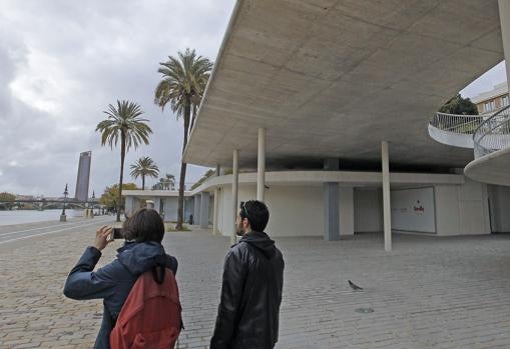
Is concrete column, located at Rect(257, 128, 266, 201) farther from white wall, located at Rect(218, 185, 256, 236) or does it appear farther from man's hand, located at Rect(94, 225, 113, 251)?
man's hand, located at Rect(94, 225, 113, 251)

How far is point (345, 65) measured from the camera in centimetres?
695

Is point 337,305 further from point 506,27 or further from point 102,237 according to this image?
point 506,27

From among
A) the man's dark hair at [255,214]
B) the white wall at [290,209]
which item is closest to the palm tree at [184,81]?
the white wall at [290,209]

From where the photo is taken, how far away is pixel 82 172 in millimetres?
44625

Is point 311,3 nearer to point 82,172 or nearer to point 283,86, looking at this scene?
point 283,86

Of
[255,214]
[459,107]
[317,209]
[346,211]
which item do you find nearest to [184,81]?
[317,209]

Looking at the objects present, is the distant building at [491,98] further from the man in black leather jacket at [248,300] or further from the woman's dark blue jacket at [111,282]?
the woman's dark blue jacket at [111,282]

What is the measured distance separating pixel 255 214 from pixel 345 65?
5902mm

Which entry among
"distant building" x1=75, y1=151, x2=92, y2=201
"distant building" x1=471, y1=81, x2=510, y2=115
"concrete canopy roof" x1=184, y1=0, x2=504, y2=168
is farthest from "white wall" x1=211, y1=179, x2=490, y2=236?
"distant building" x1=75, y1=151, x2=92, y2=201

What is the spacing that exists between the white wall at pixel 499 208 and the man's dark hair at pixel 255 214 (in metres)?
25.5

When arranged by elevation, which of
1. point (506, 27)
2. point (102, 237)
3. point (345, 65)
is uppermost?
point (345, 65)

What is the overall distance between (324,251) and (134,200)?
104 feet

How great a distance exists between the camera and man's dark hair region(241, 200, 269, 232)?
2.14 m

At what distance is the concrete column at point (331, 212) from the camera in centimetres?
1672
